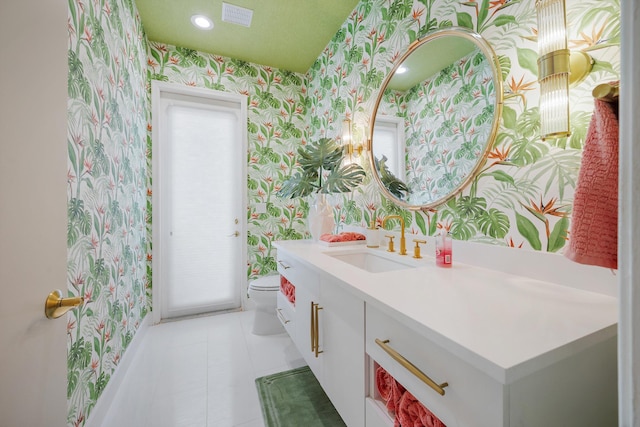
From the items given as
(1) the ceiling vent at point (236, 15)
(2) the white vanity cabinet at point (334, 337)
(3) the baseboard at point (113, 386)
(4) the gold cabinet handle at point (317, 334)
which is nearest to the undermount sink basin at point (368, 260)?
(2) the white vanity cabinet at point (334, 337)

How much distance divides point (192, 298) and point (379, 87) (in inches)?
102

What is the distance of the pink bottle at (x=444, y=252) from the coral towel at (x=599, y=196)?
0.50 metres

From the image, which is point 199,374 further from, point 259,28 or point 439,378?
point 259,28

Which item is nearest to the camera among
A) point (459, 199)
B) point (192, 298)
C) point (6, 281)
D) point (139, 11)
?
point (6, 281)

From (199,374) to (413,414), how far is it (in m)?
1.55

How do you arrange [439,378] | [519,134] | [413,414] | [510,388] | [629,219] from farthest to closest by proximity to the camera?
[519,134] < [413,414] < [439,378] < [510,388] < [629,219]

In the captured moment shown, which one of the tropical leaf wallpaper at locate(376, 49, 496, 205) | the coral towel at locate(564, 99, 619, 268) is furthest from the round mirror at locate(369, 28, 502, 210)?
the coral towel at locate(564, 99, 619, 268)

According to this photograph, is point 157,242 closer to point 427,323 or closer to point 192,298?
point 192,298

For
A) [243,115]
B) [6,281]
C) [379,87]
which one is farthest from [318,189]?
[6,281]

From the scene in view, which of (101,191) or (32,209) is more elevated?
(101,191)

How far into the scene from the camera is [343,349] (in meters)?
1.00

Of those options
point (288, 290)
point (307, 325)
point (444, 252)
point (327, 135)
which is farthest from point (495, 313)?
point (327, 135)

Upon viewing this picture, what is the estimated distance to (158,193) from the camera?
2463 millimetres

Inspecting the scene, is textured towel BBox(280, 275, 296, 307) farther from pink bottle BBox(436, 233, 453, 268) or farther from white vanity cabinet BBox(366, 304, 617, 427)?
white vanity cabinet BBox(366, 304, 617, 427)
